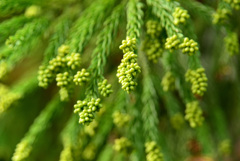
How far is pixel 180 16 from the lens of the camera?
1372 millimetres

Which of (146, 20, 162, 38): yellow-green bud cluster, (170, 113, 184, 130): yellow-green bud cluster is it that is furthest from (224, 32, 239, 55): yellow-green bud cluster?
(170, 113, 184, 130): yellow-green bud cluster

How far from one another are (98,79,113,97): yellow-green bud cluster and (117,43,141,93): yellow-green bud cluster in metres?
0.11

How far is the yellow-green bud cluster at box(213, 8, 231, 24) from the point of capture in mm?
1541

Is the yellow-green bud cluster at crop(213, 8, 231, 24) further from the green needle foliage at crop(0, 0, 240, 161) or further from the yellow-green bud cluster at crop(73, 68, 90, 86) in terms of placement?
the yellow-green bud cluster at crop(73, 68, 90, 86)

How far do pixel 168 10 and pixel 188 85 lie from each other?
53 cm

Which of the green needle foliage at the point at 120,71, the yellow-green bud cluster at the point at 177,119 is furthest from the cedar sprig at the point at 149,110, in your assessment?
the yellow-green bud cluster at the point at 177,119

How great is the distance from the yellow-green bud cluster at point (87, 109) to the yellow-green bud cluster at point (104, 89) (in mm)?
54

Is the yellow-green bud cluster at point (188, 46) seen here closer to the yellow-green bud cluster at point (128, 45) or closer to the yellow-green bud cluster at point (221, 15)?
the yellow-green bud cluster at point (128, 45)

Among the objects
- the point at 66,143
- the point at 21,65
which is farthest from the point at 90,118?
the point at 21,65

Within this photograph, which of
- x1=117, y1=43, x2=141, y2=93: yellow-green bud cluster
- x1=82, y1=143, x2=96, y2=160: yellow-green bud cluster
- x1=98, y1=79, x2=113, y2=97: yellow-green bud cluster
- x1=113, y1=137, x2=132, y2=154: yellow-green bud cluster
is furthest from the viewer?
x1=82, y1=143, x2=96, y2=160: yellow-green bud cluster

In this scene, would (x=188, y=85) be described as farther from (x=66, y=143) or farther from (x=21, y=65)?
(x=21, y=65)

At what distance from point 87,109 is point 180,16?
0.57 meters

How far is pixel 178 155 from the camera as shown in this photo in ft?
7.88

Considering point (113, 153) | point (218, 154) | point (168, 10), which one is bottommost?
point (218, 154)
